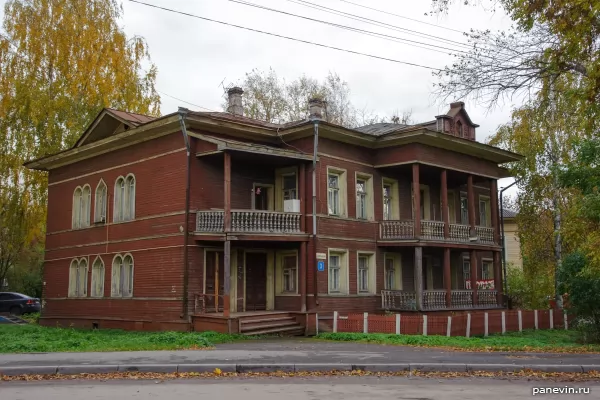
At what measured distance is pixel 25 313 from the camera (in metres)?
39.3

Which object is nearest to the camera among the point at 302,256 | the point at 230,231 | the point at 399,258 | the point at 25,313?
the point at 230,231

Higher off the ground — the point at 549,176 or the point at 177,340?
the point at 549,176

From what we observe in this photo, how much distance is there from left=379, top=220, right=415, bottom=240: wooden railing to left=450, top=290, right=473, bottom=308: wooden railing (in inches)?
133

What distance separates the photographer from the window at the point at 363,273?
2575 centimetres

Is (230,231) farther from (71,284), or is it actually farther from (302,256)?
(71,284)

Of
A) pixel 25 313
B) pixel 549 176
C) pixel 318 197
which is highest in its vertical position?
pixel 549 176

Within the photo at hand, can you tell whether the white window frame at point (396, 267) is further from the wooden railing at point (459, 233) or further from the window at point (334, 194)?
the window at point (334, 194)

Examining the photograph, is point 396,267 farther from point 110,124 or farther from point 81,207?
point 81,207

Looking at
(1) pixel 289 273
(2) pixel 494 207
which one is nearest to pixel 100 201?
(1) pixel 289 273

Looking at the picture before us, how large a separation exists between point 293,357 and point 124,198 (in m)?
14.1

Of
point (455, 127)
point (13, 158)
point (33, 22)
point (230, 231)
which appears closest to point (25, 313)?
point (13, 158)

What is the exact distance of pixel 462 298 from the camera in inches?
1066

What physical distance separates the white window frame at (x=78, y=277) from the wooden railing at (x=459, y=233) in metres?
16.3

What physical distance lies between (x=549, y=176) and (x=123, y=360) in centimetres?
2416
